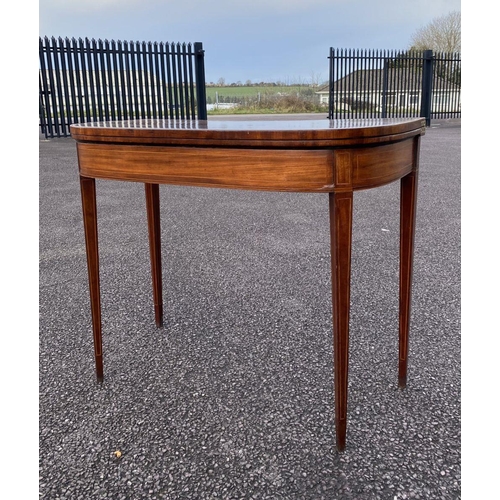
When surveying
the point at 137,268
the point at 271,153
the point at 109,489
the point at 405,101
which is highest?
the point at 405,101

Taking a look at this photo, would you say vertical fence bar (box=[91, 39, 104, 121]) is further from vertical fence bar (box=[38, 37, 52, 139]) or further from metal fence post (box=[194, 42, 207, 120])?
metal fence post (box=[194, 42, 207, 120])

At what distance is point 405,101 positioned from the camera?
13016mm

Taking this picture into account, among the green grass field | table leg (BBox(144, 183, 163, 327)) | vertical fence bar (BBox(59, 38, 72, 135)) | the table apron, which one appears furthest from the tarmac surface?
the green grass field

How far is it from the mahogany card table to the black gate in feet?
36.1

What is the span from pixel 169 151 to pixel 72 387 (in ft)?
2.79

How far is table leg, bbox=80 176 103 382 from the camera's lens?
138 cm

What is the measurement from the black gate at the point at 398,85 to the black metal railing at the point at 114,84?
13.6ft

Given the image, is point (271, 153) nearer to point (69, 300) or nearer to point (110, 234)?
point (69, 300)

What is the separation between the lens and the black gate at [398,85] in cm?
1183

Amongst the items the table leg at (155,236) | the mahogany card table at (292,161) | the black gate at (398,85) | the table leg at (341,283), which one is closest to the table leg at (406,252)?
the mahogany card table at (292,161)

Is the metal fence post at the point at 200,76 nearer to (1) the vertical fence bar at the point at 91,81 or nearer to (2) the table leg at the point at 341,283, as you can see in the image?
(1) the vertical fence bar at the point at 91,81

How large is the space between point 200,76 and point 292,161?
341 inches

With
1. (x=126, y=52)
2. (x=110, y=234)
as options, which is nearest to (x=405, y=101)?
(x=126, y=52)

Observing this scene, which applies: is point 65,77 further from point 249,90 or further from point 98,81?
point 249,90
